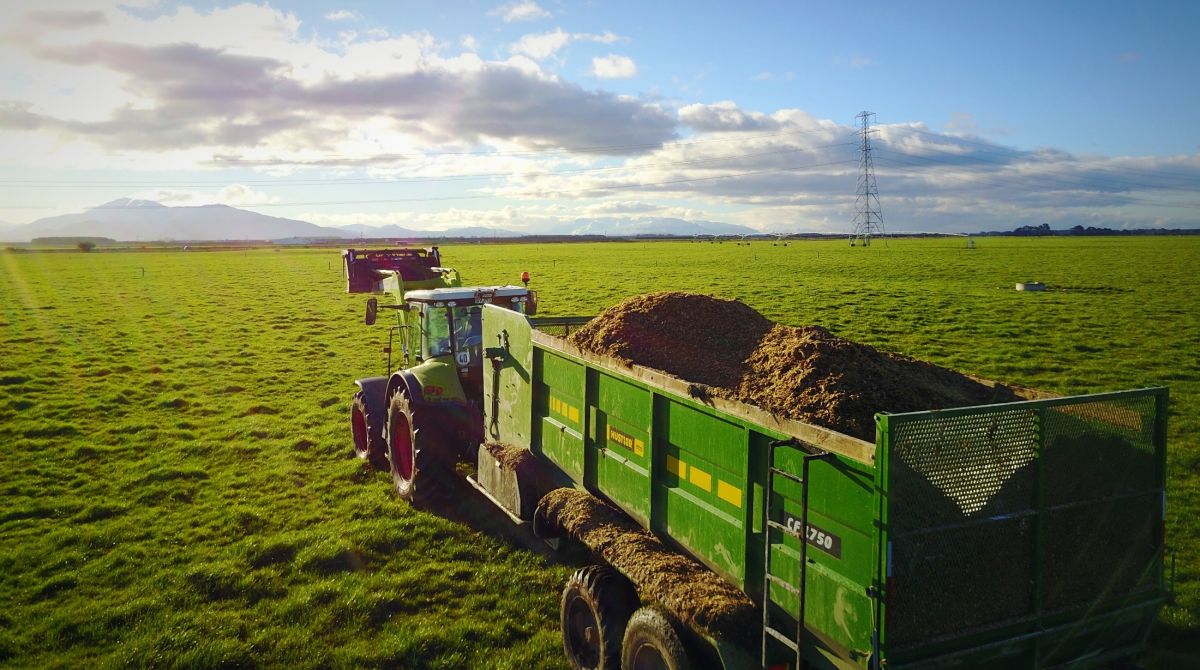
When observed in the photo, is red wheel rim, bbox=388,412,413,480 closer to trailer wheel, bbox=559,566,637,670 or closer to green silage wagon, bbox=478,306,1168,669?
trailer wheel, bbox=559,566,637,670

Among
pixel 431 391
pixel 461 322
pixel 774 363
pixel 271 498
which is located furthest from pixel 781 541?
pixel 271 498

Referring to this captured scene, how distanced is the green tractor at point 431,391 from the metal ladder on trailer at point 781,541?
542cm

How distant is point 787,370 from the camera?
Answer: 5398 millimetres

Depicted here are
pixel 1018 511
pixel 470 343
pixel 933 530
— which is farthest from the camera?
pixel 470 343

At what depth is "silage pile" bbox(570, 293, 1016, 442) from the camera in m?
4.82

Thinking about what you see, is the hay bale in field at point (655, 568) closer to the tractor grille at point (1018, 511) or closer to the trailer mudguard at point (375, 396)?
the tractor grille at point (1018, 511)

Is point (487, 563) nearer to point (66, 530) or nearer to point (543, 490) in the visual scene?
point (543, 490)

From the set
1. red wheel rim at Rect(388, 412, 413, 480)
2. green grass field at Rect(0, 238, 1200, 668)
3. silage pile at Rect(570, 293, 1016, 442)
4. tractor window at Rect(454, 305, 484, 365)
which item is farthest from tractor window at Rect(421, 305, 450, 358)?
silage pile at Rect(570, 293, 1016, 442)

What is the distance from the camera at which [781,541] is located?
434 cm

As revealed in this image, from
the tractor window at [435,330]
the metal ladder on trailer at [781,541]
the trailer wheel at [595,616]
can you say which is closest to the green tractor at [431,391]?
the tractor window at [435,330]

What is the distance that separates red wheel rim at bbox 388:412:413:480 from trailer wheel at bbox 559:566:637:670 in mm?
4416

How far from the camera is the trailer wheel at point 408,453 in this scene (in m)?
9.12

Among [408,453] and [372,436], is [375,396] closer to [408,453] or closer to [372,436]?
[372,436]

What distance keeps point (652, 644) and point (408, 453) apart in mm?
5990
